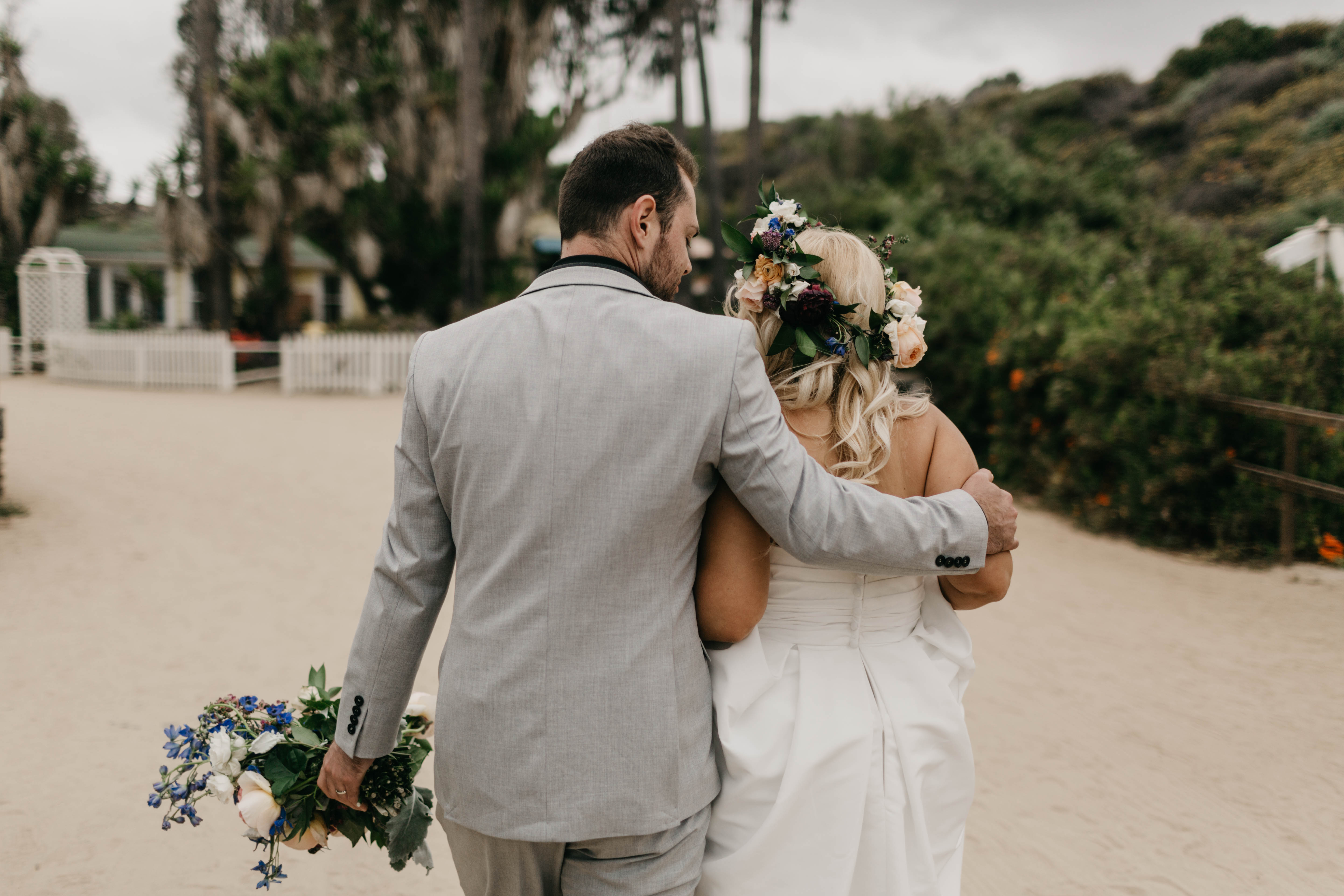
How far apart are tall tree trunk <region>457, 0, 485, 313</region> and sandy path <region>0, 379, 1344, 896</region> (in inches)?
315

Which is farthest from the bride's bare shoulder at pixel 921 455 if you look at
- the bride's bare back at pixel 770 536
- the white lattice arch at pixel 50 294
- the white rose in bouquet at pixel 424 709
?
the white lattice arch at pixel 50 294

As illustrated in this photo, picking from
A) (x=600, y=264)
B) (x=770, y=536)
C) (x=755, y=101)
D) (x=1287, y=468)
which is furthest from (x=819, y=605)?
(x=755, y=101)

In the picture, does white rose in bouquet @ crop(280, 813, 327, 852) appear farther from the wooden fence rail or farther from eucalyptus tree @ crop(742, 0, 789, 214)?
eucalyptus tree @ crop(742, 0, 789, 214)

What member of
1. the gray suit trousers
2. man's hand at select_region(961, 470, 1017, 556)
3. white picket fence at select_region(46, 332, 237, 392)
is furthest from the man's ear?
white picket fence at select_region(46, 332, 237, 392)

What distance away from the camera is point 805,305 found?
1.83 meters

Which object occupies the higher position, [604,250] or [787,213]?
[787,213]

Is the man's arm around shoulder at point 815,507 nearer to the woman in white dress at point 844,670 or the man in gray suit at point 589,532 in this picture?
the man in gray suit at point 589,532

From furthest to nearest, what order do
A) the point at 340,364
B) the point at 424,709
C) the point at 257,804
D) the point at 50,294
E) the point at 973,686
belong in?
the point at 50,294 → the point at 340,364 → the point at 973,686 → the point at 424,709 → the point at 257,804

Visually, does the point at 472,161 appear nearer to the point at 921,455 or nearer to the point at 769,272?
the point at 769,272

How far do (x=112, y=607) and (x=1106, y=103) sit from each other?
109 ft

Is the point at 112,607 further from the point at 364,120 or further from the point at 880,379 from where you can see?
the point at 364,120

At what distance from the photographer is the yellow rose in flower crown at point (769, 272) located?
1880 millimetres

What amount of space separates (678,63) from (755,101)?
1.81 metres

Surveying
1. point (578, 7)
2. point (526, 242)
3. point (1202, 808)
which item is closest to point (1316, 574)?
point (1202, 808)
